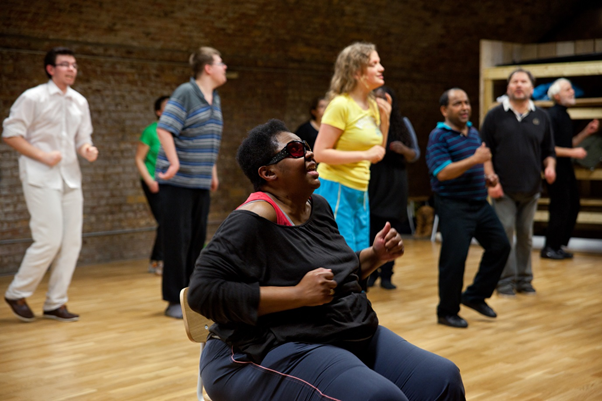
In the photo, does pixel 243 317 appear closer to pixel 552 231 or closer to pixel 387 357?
pixel 387 357

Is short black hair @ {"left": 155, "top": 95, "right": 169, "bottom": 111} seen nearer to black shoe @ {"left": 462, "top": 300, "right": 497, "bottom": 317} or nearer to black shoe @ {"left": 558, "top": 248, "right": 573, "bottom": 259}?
black shoe @ {"left": 462, "top": 300, "right": 497, "bottom": 317}

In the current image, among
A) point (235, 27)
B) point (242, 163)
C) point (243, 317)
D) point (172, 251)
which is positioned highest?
point (235, 27)

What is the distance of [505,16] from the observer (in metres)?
10.7

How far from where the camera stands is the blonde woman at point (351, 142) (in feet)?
12.8

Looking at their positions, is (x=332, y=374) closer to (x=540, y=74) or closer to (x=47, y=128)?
(x=47, y=128)

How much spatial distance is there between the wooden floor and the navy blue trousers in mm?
1276

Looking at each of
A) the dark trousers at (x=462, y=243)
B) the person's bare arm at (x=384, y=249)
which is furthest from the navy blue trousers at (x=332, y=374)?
the dark trousers at (x=462, y=243)

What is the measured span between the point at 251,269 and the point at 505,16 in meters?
9.73

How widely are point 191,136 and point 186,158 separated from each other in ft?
0.50

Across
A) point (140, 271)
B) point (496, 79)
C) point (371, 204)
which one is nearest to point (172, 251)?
point (371, 204)

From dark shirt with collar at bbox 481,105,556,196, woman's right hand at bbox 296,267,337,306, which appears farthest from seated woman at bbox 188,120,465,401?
dark shirt with collar at bbox 481,105,556,196

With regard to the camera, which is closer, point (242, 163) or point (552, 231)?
point (242, 163)

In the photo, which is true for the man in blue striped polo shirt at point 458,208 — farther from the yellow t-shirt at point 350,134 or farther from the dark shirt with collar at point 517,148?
the dark shirt with collar at point 517,148

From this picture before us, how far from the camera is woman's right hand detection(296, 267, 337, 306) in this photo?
1.95 meters
